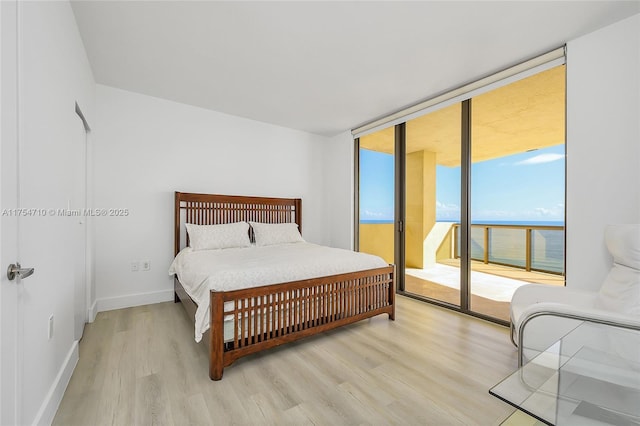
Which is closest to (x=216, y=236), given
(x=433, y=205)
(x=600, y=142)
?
(x=433, y=205)

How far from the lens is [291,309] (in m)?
2.20

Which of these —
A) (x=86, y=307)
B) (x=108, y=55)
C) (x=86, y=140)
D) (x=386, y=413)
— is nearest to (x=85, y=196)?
(x=86, y=140)

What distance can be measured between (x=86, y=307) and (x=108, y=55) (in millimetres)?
2393

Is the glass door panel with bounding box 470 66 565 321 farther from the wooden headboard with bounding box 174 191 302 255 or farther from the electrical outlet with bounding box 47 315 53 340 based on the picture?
the electrical outlet with bounding box 47 315 53 340

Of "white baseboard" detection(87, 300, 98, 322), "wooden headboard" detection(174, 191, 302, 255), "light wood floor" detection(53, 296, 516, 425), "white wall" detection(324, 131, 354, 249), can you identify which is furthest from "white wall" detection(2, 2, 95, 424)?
"white wall" detection(324, 131, 354, 249)

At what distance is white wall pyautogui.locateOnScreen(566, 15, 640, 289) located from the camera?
1.98 meters

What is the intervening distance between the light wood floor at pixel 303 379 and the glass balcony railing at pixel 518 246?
946 millimetres

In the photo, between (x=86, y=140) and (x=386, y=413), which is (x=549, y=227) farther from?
(x=86, y=140)

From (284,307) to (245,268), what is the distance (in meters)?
0.43

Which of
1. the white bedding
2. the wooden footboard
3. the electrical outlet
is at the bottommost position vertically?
the wooden footboard

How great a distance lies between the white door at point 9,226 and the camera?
1.00m

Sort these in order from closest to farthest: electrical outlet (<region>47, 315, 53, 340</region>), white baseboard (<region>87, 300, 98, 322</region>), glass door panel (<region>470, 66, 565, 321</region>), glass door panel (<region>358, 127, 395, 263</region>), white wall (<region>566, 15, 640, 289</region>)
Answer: electrical outlet (<region>47, 315, 53, 340</region>) → white wall (<region>566, 15, 640, 289</region>) → glass door panel (<region>470, 66, 565, 321</region>) → white baseboard (<region>87, 300, 98, 322</region>) → glass door panel (<region>358, 127, 395, 263</region>)

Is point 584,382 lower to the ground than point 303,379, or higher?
higher

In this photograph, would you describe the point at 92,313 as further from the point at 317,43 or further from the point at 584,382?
the point at 584,382
